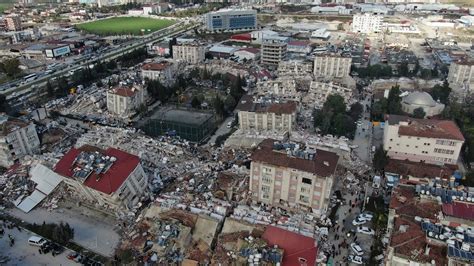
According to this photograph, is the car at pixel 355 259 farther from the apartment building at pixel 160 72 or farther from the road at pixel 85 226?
the apartment building at pixel 160 72

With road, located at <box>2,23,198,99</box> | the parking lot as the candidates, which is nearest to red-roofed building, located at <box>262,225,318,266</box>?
the parking lot

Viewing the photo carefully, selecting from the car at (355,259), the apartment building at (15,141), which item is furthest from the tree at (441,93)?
the apartment building at (15,141)

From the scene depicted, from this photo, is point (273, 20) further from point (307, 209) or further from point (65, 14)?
point (307, 209)

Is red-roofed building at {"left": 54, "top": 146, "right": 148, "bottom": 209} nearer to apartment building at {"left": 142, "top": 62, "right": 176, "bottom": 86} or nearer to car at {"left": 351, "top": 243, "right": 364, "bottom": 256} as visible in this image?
car at {"left": 351, "top": 243, "right": 364, "bottom": 256}

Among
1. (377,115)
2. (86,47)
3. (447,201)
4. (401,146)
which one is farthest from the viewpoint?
(86,47)

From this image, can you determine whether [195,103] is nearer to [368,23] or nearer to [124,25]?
[368,23]

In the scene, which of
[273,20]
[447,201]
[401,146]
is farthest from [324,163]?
[273,20]
